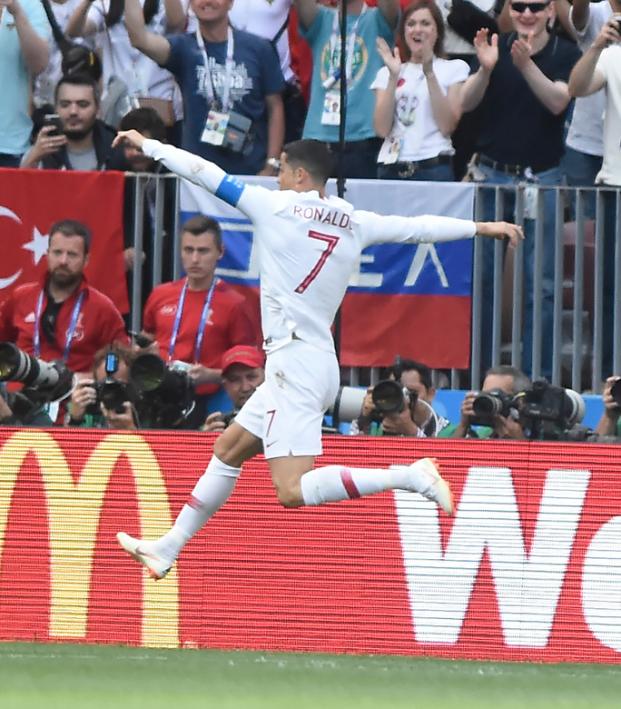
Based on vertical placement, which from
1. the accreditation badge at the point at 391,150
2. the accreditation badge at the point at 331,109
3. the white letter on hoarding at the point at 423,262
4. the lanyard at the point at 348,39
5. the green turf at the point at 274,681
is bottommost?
the green turf at the point at 274,681

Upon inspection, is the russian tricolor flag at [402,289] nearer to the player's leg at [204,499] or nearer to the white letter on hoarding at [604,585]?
the white letter on hoarding at [604,585]

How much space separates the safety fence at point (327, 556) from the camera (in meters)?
9.72

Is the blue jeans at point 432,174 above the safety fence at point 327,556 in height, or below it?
above

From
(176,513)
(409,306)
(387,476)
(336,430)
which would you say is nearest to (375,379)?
(409,306)

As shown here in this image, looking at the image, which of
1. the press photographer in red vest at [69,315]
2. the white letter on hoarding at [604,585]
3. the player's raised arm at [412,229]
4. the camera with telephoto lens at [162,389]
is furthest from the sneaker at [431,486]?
the press photographer in red vest at [69,315]

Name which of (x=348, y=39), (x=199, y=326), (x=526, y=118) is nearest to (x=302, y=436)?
(x=199, y=326)

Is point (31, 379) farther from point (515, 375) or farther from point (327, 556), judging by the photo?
point (515, 375)

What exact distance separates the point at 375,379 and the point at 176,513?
2.75m

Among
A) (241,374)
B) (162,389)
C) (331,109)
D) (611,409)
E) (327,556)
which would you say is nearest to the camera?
(327,556)

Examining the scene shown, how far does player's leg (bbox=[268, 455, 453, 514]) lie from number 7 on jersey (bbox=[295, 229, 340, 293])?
846 millimetres

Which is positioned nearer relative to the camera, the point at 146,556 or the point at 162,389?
the point at 146,556

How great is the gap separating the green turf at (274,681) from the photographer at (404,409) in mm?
1532

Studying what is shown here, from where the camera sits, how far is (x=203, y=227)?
11.8m

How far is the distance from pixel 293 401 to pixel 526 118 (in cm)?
442
